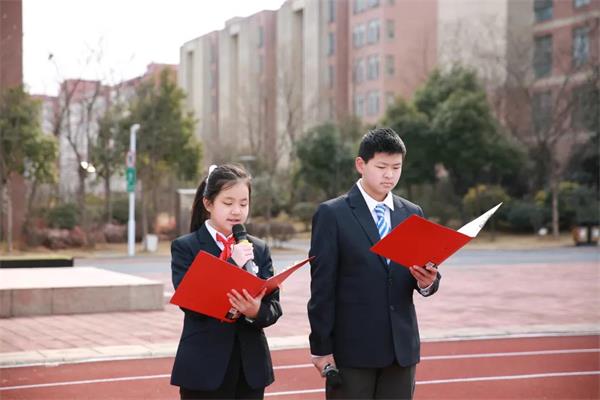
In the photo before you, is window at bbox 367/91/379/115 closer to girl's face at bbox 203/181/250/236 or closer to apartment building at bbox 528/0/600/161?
apartment building at bbox 528/0/600/161

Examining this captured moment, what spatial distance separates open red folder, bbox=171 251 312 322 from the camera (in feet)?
10.4

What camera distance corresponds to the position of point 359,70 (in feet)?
174

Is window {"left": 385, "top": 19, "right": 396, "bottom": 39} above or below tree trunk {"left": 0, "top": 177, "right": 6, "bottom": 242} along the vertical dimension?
above

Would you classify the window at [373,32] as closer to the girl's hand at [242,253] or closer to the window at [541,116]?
the window at [541,116]

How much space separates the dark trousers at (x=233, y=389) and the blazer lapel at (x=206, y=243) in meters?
0.37

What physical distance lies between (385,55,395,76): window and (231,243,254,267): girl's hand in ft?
158

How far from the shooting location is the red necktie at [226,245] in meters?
3.43

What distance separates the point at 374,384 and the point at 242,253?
840mm

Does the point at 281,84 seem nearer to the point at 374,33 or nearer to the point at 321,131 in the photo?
the point at 374,33

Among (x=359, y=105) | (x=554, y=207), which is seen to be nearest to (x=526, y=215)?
(x=554, y=207)

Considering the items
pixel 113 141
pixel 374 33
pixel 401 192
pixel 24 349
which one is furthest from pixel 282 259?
pixel 374 33

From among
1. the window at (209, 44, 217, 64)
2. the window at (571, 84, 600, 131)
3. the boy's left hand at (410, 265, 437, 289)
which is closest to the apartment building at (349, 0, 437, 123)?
the window at (209, 44, 217, 64)

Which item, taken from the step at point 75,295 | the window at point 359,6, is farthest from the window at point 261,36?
the step at point 75,295

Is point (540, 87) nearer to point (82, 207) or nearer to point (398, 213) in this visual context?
point (82, 207)
